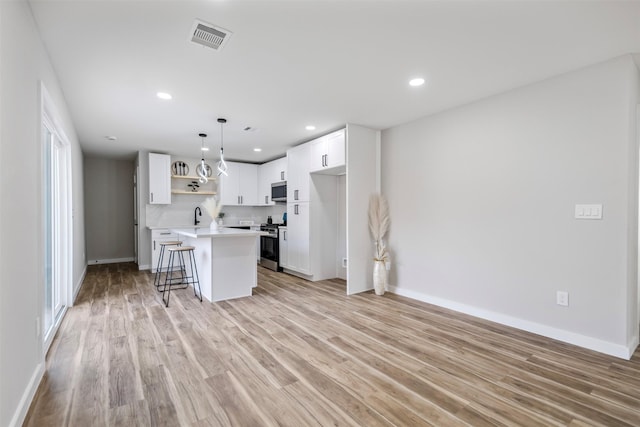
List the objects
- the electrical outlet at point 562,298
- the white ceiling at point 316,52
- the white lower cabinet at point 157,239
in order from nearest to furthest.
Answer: the white ceiling at point 316,52
the electrical outlet at point 562,298
the white lower cabinet at point 157,239

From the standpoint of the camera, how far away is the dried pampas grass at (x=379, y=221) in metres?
4.38

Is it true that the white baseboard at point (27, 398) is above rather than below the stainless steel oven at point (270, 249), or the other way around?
below

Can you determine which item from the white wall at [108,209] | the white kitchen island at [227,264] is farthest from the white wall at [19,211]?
the white wall at [108,209]

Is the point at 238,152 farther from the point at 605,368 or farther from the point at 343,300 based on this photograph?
the point at 605,368

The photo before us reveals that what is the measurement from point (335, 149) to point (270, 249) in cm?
279

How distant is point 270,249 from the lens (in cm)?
633

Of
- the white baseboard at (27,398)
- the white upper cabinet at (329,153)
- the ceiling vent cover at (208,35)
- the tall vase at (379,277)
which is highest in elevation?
the ceiling vent cover at (208,35)

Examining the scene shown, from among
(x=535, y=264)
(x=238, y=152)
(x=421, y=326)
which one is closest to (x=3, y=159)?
(x=421, y=326)

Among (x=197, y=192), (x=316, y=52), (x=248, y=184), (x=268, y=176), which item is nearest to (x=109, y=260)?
(x=197, y=192)

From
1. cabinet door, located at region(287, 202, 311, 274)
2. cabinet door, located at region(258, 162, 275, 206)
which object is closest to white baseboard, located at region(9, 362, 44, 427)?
cabinet door, located at region(287, 202, 311, 274)

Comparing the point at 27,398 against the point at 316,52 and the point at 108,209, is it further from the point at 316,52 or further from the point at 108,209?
the point at 108,209

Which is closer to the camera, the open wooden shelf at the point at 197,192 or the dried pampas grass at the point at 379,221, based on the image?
the dried pampas grass at the point at 379,221

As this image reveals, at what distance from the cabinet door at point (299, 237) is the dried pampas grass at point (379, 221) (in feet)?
4.03

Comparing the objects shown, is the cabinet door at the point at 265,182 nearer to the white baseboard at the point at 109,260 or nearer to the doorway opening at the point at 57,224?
the white baseboard at the point at 109,260
